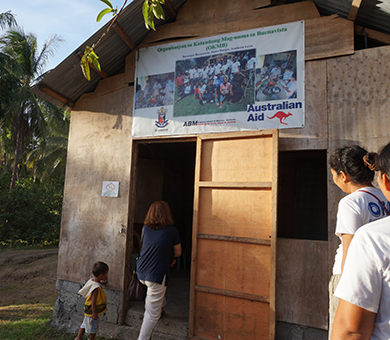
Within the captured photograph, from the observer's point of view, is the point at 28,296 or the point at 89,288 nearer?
the point at 89,288

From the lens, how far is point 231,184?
4121 mm

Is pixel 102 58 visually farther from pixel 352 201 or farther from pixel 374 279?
pixel 374 279

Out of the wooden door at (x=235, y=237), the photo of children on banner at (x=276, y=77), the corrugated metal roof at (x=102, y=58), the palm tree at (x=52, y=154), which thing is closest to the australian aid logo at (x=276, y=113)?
the photo of children on banner at (x=276, y=77)

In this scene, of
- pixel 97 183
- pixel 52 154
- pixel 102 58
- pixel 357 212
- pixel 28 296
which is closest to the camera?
pixel 357 212

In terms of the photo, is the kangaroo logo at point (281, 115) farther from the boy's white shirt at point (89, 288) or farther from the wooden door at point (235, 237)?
the boy's white shirt at point (89, 288)

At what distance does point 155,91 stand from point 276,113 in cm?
199

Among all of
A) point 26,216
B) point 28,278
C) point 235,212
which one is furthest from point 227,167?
point 26,216

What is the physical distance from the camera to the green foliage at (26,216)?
579 inches

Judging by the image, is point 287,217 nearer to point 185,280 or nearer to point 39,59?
point 185,280

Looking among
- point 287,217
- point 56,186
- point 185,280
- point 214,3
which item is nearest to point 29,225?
point 56,186

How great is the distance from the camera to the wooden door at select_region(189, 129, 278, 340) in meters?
3.79

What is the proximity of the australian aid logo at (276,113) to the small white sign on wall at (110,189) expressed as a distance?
2.39 meters

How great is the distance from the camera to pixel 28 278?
29.4ft

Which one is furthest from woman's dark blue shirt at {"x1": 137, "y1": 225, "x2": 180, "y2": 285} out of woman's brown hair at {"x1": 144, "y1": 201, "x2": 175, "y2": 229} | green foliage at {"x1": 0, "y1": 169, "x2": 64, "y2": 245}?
green foliage at {"x1": 0, "y1": 169, "x2": 64, "y2": 245}
